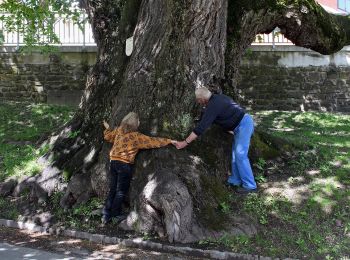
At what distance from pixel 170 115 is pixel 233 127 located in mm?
946

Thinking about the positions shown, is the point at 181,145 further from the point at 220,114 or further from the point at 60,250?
the point at 60,250

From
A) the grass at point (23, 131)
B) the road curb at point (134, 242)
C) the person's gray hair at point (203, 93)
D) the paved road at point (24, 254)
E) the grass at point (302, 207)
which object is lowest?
the paved road at point (24, 254)

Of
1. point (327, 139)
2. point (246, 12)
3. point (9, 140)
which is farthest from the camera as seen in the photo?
point (9, 140)

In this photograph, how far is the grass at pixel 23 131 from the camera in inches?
376

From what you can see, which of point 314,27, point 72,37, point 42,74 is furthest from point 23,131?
point 314,27

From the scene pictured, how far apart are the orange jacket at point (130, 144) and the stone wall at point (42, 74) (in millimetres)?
10506

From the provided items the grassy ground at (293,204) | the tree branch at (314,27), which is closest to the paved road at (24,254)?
the grassy ground at (293,204)

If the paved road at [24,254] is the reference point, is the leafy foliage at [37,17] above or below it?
above

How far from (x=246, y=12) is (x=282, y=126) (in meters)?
5.81

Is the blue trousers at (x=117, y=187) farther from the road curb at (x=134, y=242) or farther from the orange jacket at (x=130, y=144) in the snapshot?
the road curb at (x=134, y=242)

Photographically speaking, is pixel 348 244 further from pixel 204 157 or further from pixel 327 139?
pixel 327 139

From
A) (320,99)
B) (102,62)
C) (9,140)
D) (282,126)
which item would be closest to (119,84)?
(102,62)

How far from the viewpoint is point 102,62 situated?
9.47 metres

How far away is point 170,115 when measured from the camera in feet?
24.6
